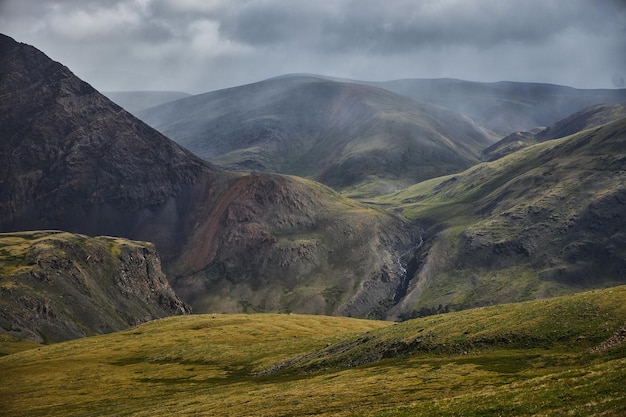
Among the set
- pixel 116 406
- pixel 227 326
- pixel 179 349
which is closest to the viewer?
pixel 116 406

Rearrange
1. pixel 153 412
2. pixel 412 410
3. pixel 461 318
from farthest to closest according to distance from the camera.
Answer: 1. pixel 461 318
2. pixel 153 412
3. pixel 412 410

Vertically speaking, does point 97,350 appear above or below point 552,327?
below

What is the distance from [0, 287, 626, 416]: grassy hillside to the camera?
40.6m

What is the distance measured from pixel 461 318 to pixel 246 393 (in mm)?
39362

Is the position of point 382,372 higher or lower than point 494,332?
lower

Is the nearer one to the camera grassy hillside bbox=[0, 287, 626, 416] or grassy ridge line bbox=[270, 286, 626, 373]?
grassy hillside bbox=[0, 287, 626, 416]

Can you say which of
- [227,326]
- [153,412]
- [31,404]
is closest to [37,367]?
[31,404]

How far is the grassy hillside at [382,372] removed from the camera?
40.6m

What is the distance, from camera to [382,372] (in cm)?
7381

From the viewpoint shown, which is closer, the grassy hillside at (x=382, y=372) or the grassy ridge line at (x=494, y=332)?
the grassy hillside at (x=382, y=372)

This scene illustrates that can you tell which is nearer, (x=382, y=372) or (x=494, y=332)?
(x=382, y=372)

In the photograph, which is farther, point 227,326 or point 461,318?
point 227,326

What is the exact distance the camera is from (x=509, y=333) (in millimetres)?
75188

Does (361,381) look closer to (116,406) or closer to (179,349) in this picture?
(116,406)
